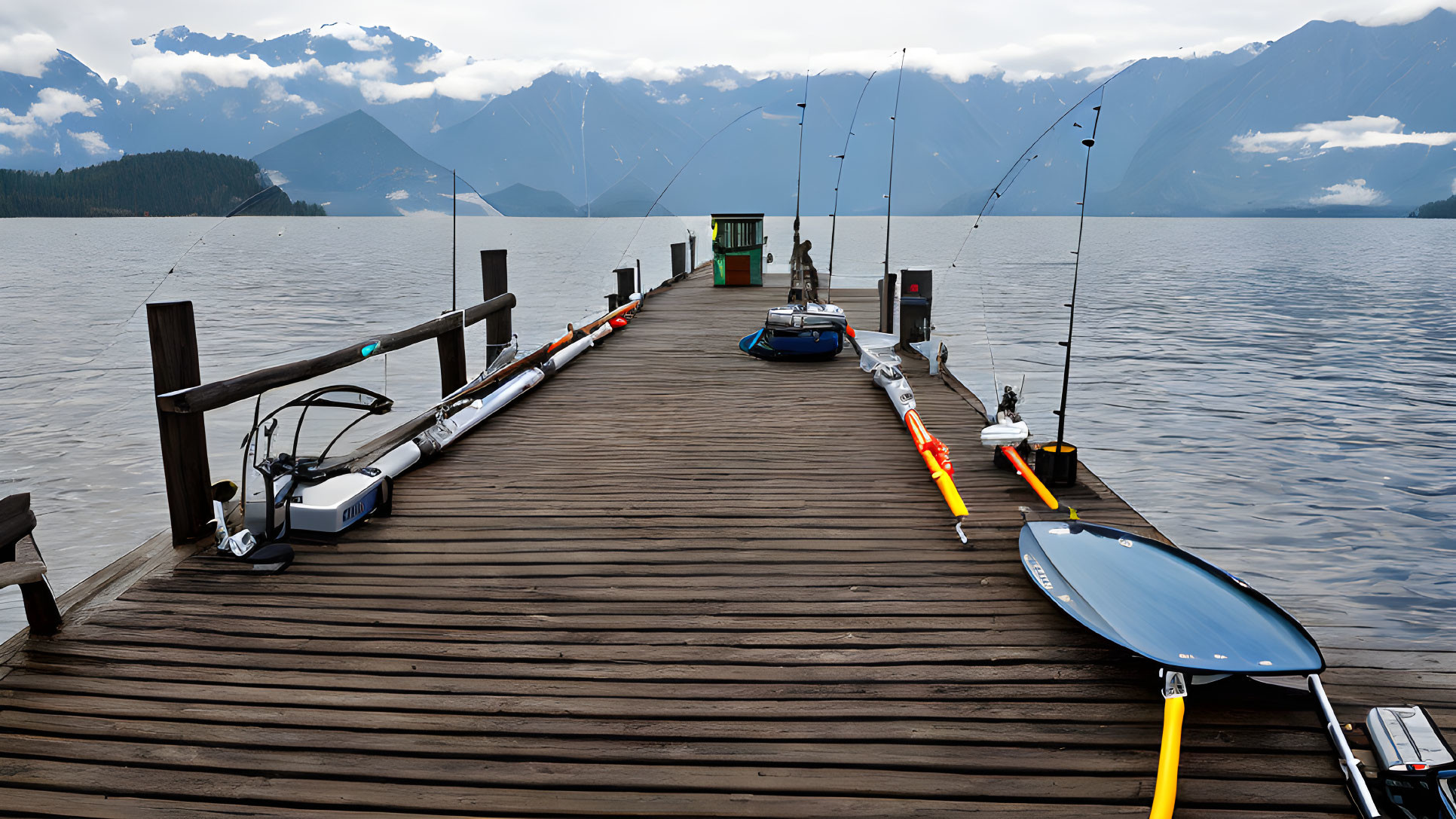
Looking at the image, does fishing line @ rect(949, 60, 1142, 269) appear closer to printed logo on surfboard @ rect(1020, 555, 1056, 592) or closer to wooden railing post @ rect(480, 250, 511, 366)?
printed logo on surfboard @ rect(1020, 555, 1056, 592)

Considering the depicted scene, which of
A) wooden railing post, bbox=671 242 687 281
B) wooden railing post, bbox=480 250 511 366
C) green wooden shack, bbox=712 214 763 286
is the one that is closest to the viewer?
wooden railing post, bbox=480 250 511 366

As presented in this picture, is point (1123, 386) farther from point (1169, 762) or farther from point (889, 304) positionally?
point (1169, 762)

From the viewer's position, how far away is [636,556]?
4910 mm

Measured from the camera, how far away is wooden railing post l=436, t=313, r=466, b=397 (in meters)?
9.13

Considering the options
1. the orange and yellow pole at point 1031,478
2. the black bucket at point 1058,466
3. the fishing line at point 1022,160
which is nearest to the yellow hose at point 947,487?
the orange and yellow pole at point 1031,478

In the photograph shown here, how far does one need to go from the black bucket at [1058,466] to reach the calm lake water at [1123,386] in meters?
0.98

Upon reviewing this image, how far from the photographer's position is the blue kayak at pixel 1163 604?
134 inches

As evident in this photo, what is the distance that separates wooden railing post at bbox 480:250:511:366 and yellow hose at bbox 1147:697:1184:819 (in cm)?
914

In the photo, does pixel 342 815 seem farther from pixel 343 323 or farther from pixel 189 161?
pixel 343 323

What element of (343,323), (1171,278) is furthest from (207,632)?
(1171,278)

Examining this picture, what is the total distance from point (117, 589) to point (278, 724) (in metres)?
1.85

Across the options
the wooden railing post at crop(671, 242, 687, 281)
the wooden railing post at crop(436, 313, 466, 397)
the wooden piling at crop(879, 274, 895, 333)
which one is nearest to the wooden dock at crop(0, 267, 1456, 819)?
the wooden railing post at crop(436, 313, 466, 397)

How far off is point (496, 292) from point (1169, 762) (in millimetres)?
9842

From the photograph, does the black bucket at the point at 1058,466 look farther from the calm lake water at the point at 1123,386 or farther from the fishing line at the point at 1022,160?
the fishing line at the point at 1022,160
